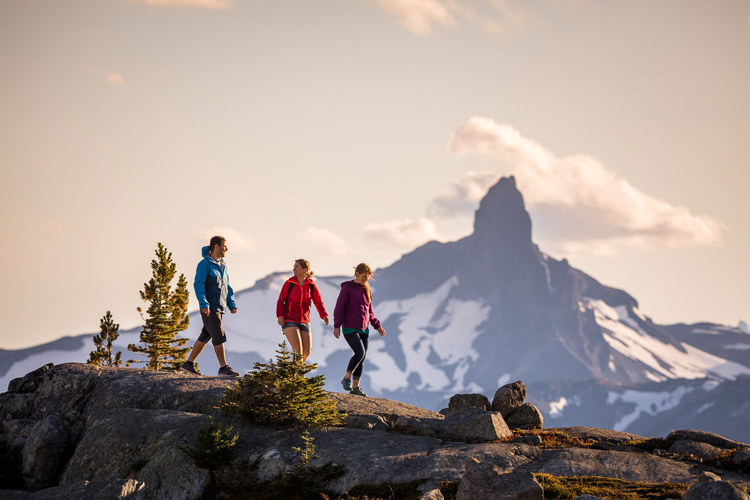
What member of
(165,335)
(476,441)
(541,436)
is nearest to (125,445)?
(476,441)

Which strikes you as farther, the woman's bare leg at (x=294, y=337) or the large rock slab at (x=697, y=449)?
the woman's bare leg at (x=294, y=337)

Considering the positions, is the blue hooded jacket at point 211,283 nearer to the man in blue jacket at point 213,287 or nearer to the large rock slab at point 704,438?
the man in blue jacket at point 213,287

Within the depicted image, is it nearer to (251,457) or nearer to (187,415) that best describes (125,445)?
(187,415)

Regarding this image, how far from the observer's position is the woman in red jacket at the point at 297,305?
746 inches

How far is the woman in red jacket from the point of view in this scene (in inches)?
746

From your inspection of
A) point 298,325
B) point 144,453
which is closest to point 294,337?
point 298,325

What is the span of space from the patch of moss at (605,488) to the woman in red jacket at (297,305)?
8266 millimetres

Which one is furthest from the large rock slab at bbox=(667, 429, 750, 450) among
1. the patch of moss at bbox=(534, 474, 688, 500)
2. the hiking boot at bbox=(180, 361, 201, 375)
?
the hiking boot at bbox=(180, 361, 201, 375)

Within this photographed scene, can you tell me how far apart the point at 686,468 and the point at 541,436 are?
320 centimetres

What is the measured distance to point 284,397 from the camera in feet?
51.2

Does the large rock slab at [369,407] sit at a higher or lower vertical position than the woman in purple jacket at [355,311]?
lower

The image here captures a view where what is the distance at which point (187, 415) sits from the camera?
16.3m

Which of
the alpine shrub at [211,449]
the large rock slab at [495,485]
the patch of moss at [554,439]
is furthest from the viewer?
the patch of moss at [554,439]

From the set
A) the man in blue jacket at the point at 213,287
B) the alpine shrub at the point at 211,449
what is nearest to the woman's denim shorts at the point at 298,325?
the man in blue jacket at the point at 213,287
